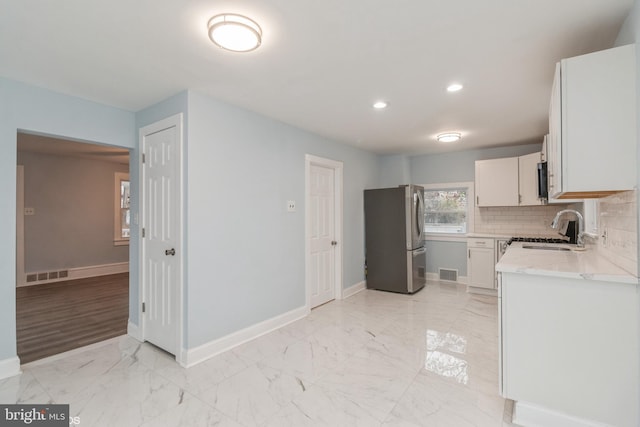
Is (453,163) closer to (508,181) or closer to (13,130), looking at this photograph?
(508,181)

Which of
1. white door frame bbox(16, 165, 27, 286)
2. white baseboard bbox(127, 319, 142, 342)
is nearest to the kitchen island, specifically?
white baseboard bbox(127, 319, 142, 342)

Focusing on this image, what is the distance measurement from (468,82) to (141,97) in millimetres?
2942

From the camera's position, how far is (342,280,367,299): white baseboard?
15.7 feet

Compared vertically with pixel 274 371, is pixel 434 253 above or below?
above

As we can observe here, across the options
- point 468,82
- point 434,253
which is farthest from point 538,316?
point 434,253

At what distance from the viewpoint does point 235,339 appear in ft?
10.0

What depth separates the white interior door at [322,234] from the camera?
4.25 meters

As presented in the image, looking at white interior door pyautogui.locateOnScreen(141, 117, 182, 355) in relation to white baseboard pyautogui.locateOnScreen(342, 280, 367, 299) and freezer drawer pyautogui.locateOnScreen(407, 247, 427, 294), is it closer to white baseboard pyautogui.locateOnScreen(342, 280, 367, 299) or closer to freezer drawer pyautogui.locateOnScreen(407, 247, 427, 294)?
white baseboard pyautogui.locateOnScreen(342, 280, 367, 299)

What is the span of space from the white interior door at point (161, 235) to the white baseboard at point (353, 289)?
2589mm

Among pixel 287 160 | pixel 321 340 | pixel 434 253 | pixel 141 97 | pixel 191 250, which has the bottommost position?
pixel 321 340

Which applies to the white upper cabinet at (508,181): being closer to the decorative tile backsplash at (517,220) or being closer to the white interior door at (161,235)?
the decorative tile backsplash at (517,220)

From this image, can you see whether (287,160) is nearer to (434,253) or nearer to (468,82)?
(468,82)

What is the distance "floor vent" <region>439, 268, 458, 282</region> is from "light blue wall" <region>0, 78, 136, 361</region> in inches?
221

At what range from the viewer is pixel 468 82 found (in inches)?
103
